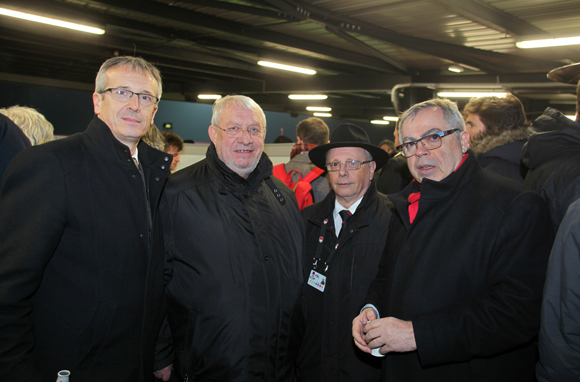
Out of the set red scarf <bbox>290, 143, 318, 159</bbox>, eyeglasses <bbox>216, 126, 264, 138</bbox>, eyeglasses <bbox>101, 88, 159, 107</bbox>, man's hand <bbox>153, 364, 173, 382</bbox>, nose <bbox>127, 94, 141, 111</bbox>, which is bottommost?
man's hand <bbox>153, 364, 173, 382</bbox>

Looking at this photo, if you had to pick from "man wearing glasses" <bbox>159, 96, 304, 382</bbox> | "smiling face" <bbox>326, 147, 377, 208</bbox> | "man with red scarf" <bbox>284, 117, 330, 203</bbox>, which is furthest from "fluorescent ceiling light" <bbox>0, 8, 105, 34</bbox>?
"smiling face" <bbox>326, 147, 377, 208</bbox>

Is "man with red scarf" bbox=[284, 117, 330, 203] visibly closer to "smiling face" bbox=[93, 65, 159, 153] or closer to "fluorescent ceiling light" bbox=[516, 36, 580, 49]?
"smiling face" bbox=[93, 65, 159, 153]

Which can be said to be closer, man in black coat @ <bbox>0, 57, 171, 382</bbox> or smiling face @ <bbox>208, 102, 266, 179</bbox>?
man in black coat @ <bbox>0, 57, 171, 382</bbox>

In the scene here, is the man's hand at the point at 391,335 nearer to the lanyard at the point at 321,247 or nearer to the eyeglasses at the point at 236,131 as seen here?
the lanyard at the point at 321,247

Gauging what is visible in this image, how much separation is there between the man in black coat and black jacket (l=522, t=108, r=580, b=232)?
6.03 feet

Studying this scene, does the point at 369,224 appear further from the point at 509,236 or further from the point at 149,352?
the point at 149,352

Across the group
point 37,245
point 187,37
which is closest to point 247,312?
point 37,245

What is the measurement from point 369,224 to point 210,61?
8.08 m

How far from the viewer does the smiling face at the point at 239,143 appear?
223 centimetres

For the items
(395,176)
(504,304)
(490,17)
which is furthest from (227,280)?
(490,17)

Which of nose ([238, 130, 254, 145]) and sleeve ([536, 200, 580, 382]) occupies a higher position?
nose ([238, 130, 254, 145])

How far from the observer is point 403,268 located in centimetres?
169

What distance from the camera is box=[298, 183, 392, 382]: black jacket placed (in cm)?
208

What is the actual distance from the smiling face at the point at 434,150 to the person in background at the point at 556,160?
1.63ft
